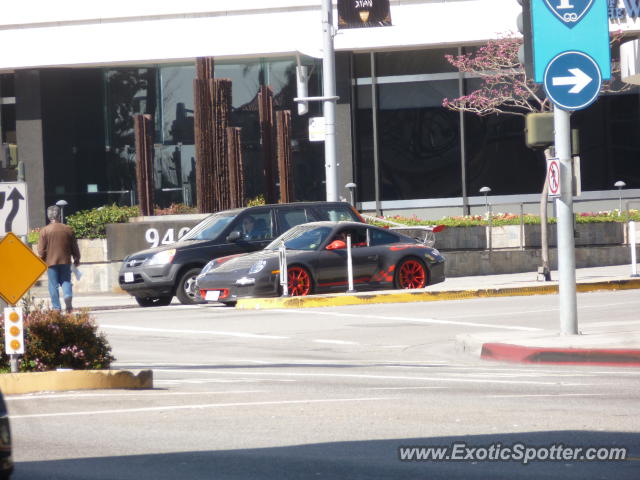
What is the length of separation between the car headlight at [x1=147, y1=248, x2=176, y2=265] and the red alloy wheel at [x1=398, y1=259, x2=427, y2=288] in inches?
166

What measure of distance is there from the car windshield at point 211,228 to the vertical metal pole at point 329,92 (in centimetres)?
368

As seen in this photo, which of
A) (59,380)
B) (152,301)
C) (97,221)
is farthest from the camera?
(97,221)

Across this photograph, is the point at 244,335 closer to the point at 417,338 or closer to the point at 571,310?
the point at 417,338

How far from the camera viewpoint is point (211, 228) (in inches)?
961

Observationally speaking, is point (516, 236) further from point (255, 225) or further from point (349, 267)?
point (349, 267)

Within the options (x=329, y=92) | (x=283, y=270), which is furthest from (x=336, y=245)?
(x=329, y=92)

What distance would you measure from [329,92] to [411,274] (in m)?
5.70

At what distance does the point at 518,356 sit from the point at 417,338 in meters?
3.04

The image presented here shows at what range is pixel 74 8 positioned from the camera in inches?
1582

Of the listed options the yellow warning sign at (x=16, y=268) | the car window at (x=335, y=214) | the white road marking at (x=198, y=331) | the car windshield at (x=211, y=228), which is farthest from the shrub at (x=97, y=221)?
the yellow warning sign at (x=16, y=268)

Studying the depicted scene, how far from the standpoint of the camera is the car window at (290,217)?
24.4 meters

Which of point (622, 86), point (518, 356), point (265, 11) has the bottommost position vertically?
point (518, 356)

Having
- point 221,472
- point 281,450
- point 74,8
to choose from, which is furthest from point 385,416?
point 74,8

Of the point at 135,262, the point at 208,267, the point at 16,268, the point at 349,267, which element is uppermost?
the point at 16,268
